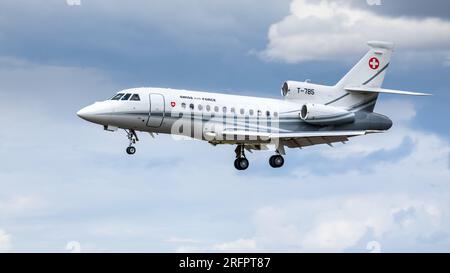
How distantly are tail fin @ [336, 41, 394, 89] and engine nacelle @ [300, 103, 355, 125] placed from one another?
8.74ft

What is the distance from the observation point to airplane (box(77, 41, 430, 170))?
175 ft

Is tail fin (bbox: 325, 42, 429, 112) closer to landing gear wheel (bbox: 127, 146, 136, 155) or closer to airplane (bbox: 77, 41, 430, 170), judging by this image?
airplane (bbox: 77, 41, 430, 170)

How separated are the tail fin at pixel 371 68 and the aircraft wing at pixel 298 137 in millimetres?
3944

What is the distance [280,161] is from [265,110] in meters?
2.97

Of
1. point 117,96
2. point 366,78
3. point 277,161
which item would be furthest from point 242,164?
point 366,78

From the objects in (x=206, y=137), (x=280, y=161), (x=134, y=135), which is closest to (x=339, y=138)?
(x=280, y=161)

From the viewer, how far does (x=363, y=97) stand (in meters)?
60.5

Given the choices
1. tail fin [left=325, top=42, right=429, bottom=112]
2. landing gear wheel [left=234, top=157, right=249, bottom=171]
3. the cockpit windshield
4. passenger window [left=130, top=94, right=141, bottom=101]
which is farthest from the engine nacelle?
the cockpit windshield

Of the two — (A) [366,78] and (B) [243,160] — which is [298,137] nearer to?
(B) [243,160]

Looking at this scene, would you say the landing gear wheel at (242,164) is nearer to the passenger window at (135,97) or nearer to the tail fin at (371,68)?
the passenger window at (135,97)

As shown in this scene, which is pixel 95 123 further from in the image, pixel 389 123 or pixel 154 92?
pixel 389 123

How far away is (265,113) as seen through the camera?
57062 millimetres

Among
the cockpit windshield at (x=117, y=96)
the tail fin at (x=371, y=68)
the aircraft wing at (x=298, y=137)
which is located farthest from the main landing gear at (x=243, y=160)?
the cockpit windshield at (x=117, y=96)

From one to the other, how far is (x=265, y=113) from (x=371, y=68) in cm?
805
